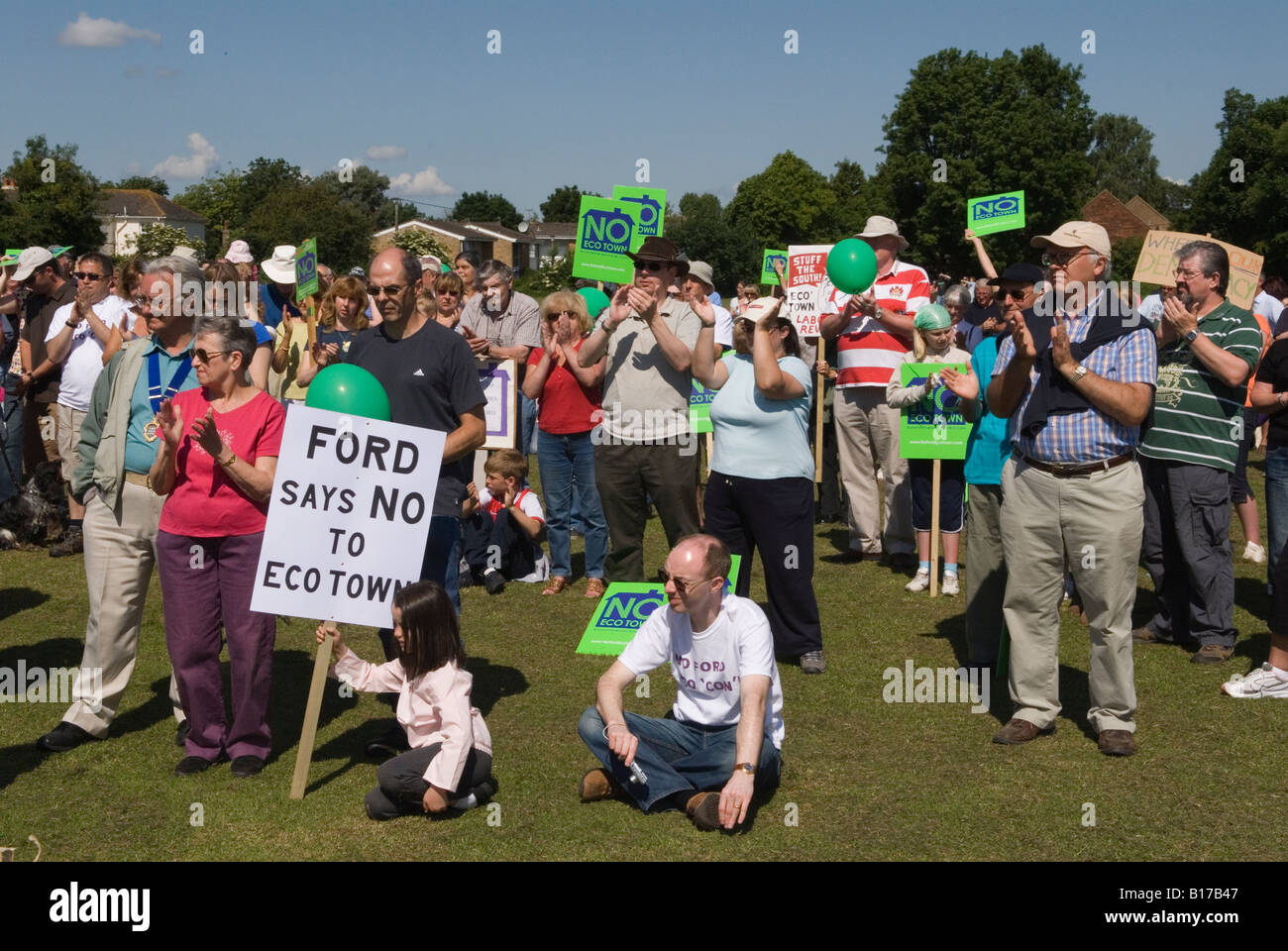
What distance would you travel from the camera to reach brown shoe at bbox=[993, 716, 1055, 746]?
22.3 ft

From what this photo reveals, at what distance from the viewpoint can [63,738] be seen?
22.3 ft

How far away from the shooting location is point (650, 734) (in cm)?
595

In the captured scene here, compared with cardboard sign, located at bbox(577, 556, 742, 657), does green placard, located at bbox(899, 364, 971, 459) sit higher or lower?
higher

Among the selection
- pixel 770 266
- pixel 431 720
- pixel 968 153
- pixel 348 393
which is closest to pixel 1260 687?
pixel 431 720

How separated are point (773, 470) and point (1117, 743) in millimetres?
2499

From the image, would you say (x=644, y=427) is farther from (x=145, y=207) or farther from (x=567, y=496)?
(x=145, y=207)

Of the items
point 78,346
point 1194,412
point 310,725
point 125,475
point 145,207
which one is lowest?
point 310,725

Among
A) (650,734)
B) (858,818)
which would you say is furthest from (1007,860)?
(650,734)

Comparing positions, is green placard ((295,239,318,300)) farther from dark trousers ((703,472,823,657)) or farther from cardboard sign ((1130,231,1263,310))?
cardboard sign ((1130,231,1263,310))

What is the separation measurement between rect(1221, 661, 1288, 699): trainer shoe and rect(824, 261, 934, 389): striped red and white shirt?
157 inches

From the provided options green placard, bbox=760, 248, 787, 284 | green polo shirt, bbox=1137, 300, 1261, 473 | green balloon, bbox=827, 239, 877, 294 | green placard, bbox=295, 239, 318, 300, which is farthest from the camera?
green placard, bbox=760, 248, 787, 284

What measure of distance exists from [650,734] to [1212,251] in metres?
4.23

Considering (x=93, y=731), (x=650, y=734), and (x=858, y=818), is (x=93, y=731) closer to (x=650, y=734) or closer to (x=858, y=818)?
(x=650, y=734)

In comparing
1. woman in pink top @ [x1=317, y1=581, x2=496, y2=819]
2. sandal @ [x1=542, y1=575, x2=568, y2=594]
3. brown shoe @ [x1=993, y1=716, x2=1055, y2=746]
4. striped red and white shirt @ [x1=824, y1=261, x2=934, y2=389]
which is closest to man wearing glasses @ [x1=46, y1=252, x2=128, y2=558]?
sandal @ [x1=542, y1=575, x2=568, y2=594]
